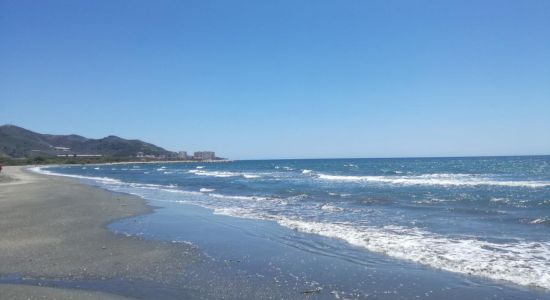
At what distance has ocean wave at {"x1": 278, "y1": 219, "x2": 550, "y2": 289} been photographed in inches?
330

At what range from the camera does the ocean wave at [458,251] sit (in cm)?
837

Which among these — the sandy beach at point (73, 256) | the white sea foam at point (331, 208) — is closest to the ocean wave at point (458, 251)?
the sandy beach at point (73, 256)

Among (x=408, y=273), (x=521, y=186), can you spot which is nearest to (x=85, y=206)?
(x=408, y=273)

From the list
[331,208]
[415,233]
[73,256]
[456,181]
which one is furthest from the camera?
[456,181]

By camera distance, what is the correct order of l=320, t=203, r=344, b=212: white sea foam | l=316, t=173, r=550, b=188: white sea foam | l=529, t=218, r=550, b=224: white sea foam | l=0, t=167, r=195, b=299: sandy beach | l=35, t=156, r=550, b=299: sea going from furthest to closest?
l=316, t=173, r=550, b=188: white sea foam → l=320, t=203, r=344, b=212: white sea foam → l=529, t=218, r=550, b=224: white sea foam → l=35, t=156, r=550, b=299: sea → l=0, t=167, r=195, b=299: sandy beach

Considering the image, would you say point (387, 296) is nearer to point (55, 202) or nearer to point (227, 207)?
point (227, 207)

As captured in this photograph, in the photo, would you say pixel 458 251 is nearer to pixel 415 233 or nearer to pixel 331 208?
pixel 415 233

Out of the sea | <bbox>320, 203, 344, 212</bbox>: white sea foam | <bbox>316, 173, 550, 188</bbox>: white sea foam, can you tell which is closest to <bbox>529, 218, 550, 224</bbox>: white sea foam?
the sea

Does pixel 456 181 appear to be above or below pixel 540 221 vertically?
above

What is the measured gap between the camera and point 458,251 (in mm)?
10258

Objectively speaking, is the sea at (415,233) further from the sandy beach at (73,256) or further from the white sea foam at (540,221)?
the sandy beach at (73,256)

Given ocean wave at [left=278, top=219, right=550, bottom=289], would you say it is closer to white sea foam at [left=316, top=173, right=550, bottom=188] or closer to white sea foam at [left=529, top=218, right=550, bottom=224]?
white sea foam at [left=529, top=218, right=550, bottom=224]

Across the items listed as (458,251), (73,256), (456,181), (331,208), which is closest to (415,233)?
(458,251)

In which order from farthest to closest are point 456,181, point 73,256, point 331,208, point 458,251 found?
point 456,181
point 331,208
point 458,251
point 73,256
